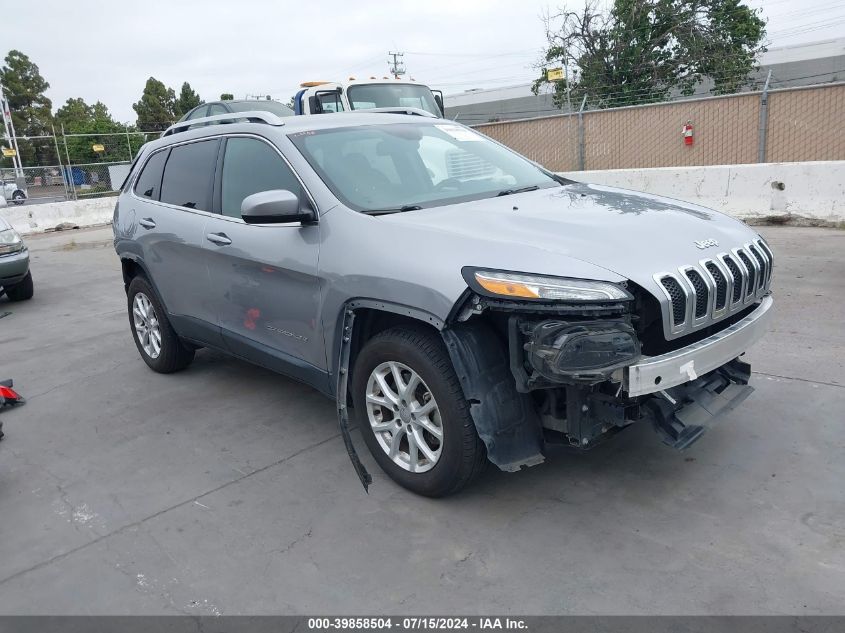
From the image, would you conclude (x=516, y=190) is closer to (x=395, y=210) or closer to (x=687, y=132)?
(x=395, y=210)

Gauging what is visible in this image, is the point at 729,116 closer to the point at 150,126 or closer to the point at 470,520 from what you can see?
the point at 470,520

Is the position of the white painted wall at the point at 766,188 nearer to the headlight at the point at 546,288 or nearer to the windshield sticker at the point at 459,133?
the windshield sticker at the point at 459,133

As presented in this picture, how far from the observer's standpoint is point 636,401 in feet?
10.2

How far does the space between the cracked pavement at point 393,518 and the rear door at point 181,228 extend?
0.68 m

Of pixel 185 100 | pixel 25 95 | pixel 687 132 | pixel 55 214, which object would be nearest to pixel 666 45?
pixel 687 132

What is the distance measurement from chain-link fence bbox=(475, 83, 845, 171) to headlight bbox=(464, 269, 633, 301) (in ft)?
39.0

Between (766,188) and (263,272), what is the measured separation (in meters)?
9.26

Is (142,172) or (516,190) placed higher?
(142,172)

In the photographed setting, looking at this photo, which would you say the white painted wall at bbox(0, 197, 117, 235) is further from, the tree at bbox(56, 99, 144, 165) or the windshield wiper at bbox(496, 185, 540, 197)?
the windshield wiper at bbox(496, 185, 540, 197)

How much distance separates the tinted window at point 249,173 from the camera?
161 inches

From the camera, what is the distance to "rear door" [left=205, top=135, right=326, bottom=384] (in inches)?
152

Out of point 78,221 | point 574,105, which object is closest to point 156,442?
point 78,221

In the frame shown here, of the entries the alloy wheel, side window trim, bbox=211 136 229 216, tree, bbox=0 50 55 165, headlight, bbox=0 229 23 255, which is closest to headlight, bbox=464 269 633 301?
the alloy wheel

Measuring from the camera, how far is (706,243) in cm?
336
